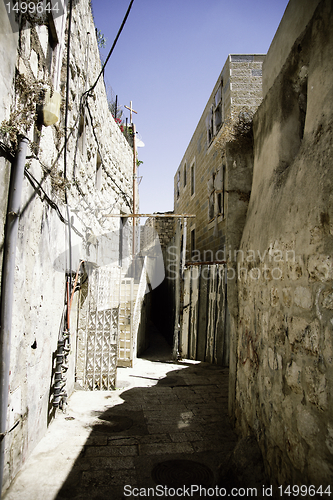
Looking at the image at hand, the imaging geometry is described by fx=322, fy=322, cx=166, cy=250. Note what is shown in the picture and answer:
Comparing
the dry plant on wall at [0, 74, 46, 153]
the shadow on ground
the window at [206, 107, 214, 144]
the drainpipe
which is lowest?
the shadow on ground

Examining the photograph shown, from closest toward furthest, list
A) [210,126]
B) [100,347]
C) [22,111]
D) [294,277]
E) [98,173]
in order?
[294,277] → [22,111] → [100,347] → [98,173] → [210,126]

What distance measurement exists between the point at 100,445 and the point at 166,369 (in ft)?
12.6

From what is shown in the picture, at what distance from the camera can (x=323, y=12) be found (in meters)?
2.42

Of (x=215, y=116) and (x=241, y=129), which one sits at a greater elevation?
(x=215, y=116)

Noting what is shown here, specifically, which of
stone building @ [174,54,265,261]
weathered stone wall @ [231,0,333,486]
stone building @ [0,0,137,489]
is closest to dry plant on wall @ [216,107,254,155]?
weathered stone wall @ [231,0,333,486]

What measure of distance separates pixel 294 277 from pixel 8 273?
2.30 metres

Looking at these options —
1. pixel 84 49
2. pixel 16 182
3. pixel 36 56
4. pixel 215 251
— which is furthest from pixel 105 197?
pixel 16 182

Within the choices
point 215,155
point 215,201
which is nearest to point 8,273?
point 215,201

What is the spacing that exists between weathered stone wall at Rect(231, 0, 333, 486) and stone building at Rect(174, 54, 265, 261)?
3012mm

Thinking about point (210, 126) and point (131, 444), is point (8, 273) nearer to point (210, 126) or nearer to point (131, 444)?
point (131, 444)

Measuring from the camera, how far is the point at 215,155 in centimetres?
986

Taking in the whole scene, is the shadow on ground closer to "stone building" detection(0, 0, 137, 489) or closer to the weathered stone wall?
the weathered stone wall

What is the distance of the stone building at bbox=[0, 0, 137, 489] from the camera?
2.68 m

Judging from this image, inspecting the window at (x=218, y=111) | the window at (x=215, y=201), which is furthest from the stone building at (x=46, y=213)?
the window at (x=218, y=111)
